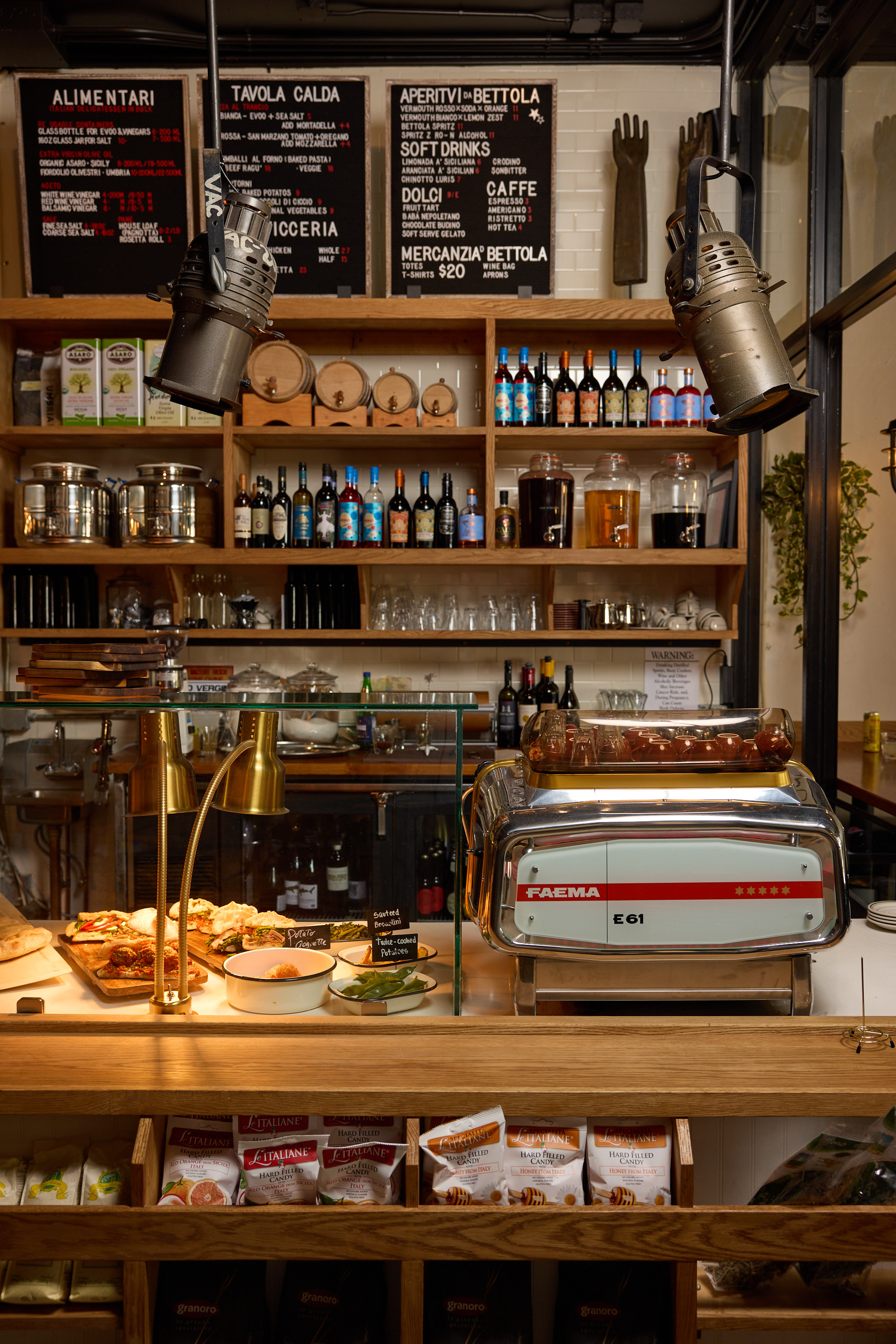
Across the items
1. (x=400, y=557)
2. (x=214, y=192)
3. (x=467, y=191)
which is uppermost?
(x=467, y=191)

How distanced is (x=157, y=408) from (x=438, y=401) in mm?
1066

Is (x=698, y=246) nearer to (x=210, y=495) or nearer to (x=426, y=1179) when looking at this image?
(x=426, y=1179)

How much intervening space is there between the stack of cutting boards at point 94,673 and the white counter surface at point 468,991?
41 cm

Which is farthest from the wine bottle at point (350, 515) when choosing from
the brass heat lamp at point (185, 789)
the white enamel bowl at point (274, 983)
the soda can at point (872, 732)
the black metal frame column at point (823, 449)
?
the white enamel bowl at point (274, 983)

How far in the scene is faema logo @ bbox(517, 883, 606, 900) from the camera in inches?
56.0

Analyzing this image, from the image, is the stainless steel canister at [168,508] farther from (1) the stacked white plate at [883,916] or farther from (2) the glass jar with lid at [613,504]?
(1) the stacked white plate at [883,916]

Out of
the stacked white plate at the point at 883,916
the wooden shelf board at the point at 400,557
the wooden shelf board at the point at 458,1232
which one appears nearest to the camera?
the wooden shelf board at the point at 458,1232

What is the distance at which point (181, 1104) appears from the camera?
1348 mm

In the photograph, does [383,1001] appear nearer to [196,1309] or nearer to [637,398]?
[196,1309]

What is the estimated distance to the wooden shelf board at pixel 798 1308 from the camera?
1351 millimetres

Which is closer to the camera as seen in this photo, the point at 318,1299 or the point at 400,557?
the point at 318,1299

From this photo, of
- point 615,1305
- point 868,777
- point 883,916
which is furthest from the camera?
point 868,777

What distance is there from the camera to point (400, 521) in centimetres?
376

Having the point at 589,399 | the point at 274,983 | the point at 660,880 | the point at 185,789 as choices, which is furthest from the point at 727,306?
the point at 589,399
